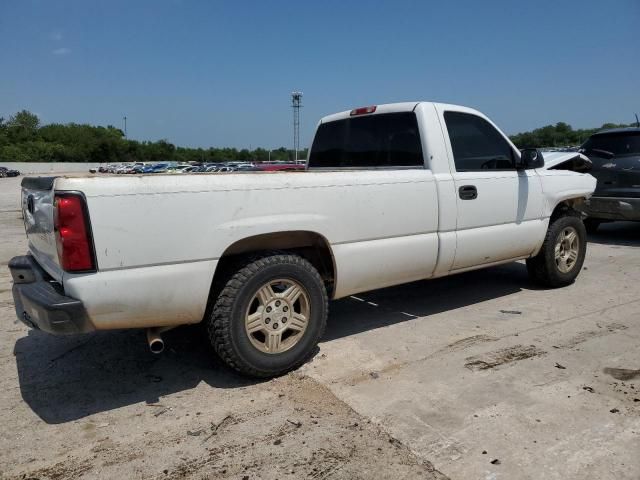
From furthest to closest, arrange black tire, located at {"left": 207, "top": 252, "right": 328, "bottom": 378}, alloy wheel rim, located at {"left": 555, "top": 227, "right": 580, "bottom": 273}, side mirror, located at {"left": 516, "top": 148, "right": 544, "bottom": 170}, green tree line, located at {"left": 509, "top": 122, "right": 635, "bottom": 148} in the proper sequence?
1. green tree line, located at {"left": 509, "top": 122, "right": 635, "bottom": 148}
2. alloy wheel rim, located at {"left": 555, "top": 227, "right": 580, "bottom": 273}
3. side mirror, located at {"left": 516, "top": 148, "right": 544, "bottom": 170}
4. black tire, located at {"left": 207, "top": 252, "right": 328, "bottom": 378}

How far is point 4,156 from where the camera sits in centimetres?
8281

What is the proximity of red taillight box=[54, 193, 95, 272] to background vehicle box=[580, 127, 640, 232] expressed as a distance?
8116 millimetres

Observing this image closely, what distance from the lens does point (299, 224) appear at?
3.54 metres

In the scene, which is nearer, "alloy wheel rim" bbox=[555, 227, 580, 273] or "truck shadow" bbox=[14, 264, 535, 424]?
"truck shadow" bbox=[14, 264, 535, 424]

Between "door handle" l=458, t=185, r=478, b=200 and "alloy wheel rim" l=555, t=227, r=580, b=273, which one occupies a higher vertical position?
"door handle" l=458, t=185, r=478, b=200

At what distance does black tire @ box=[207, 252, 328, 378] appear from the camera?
10.9 feet

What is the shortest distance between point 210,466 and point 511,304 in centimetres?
373

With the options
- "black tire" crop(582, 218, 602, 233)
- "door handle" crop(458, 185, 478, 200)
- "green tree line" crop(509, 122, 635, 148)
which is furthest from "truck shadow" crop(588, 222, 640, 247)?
"green tree line" crop(509, 122, 635, 148)

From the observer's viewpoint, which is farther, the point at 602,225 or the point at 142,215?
the point at 602,225

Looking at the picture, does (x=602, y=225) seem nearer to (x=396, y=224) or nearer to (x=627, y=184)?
(x=627, y=184)

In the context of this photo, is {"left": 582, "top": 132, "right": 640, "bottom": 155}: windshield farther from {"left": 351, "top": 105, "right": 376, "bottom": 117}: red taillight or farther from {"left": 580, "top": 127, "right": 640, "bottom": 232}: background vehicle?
{"left": 351, "top": 105, "right": 376, "bottom": 117}: red taillight

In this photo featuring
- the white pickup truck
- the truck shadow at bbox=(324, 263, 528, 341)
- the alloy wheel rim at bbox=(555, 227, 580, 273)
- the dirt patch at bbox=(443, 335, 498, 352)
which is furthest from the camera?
the alloy wheel rim at bbox=(555, 227, 580, 273)

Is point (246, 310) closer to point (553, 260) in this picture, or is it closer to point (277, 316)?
point (277, 316)

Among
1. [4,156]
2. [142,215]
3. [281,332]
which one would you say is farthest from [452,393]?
[4,156]
